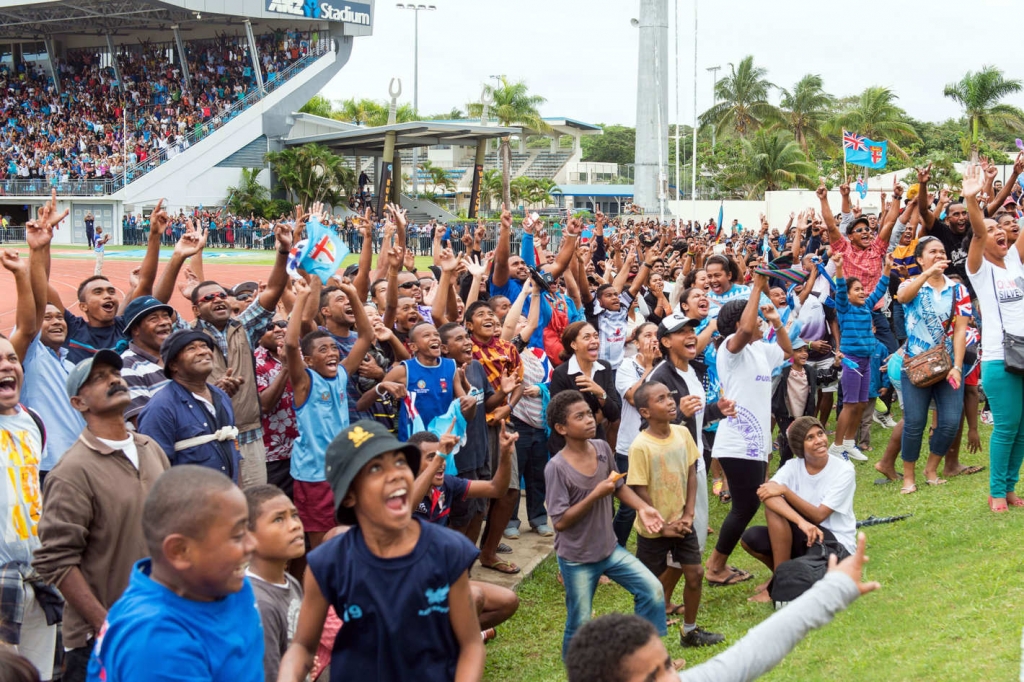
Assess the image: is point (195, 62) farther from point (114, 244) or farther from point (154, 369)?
point (154, 369)

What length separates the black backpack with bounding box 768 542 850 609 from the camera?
560 cm

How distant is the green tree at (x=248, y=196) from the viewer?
4441 centimetres

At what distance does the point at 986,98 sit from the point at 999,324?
4974cm

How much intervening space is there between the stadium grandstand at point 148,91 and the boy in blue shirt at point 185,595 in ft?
139

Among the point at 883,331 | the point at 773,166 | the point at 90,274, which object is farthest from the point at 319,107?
the point at 883,331

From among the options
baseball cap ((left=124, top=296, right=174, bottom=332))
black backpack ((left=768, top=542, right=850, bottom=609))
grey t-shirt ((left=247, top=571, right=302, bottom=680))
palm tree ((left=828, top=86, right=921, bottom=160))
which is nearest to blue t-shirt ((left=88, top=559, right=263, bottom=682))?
grey t-shirt ((left=247, top=571, right=302, bottom=680))

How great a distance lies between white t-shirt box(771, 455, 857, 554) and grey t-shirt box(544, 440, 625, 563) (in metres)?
1.52

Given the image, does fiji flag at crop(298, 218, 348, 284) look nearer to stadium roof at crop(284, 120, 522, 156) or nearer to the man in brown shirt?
the man in brown shirt

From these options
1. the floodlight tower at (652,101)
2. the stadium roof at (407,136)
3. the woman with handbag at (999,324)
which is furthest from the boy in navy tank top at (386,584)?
the stadium roof at (407,136)

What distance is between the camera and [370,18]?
5062 cm

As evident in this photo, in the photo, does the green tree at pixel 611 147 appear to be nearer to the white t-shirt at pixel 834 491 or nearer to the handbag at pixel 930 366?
the handbag at pixel 930 366

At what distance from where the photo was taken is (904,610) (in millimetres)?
5445

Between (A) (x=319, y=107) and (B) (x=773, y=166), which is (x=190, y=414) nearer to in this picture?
(B) (x=773, y=166)

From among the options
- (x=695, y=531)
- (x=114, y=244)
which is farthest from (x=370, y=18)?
(x=695, y=531)
